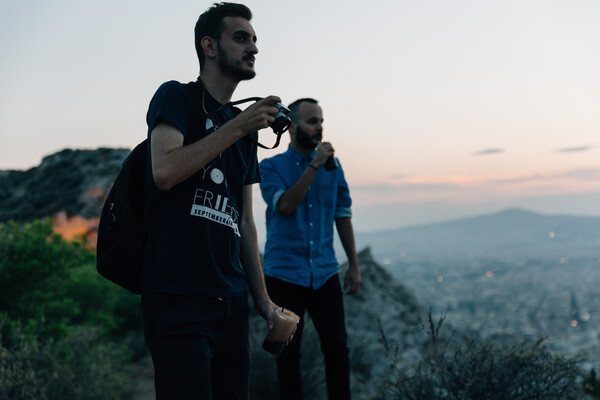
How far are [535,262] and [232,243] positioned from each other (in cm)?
10035

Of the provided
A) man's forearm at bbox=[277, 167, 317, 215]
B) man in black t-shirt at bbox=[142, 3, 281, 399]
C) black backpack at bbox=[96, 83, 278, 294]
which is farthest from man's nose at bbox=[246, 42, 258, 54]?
man's forearm at bbox=[277, 167, 317, 215]

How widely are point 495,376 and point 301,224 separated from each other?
1.79m

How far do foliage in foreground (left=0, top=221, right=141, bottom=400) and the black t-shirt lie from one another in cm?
291

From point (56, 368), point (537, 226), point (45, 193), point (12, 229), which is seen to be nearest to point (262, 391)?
point (56, 368)

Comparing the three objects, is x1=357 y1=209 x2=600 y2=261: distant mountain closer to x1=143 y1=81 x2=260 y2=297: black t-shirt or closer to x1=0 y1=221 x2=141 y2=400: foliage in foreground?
x1=0 y1=221 x2=141 y2=400: foliage in foreground

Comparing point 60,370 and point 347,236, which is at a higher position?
point 347,236

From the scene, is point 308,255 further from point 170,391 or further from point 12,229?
point 12,229

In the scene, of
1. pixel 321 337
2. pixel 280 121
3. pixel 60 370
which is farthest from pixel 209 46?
pixel 60 370

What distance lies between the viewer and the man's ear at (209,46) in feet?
6.31

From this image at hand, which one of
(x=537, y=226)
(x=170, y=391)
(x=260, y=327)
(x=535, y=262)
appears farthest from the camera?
(x=537, y=226)

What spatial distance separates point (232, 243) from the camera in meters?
1.89

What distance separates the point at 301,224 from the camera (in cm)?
340

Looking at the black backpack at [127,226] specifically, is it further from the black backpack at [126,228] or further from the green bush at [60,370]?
the green bush at [60,370]

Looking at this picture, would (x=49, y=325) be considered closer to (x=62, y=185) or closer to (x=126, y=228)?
(x=126, y=228)
